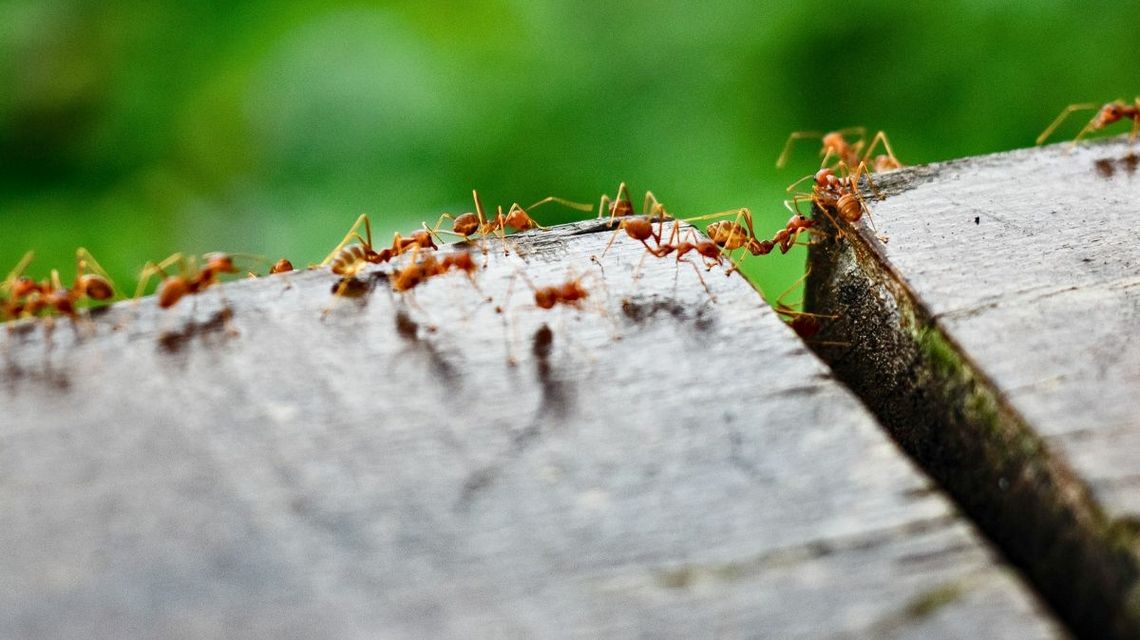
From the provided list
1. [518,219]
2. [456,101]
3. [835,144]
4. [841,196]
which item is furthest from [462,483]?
[456,101]

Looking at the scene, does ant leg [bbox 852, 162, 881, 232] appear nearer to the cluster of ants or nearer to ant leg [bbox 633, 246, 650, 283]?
the cluster of ants

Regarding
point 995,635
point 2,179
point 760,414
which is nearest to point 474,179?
point 2,179

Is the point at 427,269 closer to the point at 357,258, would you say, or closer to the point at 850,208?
the point at 357,258

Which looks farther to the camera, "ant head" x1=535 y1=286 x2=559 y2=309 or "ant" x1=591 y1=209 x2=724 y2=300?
"ant" x1=591 y1=209 x2=724 y2=300

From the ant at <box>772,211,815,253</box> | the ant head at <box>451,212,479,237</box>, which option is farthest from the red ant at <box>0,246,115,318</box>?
the ant at <box>772,211,815,253</box>

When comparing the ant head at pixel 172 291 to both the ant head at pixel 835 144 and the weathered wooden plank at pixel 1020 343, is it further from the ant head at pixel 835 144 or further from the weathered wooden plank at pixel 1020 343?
the ant head at pixel 835 144

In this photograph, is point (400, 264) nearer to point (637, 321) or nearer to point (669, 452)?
point (637, 321)
